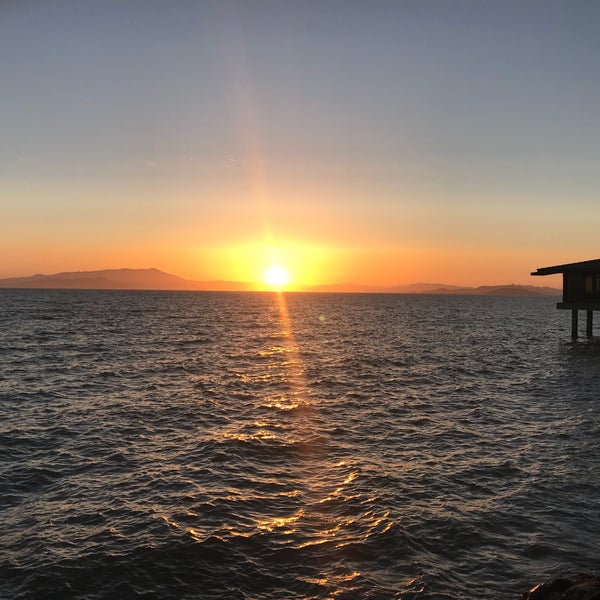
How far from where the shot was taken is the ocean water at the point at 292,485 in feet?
32.7

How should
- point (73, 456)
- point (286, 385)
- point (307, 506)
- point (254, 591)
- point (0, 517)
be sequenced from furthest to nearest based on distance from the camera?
point (286, 385) < point (73, 456) < point (307, 506) < point (0, 517) < point (254, 591)

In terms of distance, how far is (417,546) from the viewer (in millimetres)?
10992

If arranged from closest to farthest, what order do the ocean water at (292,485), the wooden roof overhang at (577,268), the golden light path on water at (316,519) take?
1. the golden light path on water at (316,519)
2. the ocean water at (292,485)
3. the wooden roof overhang at (577,268)

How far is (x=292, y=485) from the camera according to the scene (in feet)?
47.1

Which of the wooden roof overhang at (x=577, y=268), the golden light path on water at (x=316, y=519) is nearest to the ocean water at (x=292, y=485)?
the golden light path on water at (x=316, y=519)

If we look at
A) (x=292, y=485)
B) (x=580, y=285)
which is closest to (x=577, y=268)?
(x=580, y=285)

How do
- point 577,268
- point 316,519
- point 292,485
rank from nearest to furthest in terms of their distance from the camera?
point 316,519 → point 292,485 → point 577,268

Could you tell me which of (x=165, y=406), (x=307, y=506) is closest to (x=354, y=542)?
(x=307, y=506)

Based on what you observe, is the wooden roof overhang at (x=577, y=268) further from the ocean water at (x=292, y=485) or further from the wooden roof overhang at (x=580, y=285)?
the ocean water at (x=292, y=485)

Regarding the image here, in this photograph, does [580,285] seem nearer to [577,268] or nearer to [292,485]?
[577,268]

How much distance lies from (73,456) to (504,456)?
1358 centimetres

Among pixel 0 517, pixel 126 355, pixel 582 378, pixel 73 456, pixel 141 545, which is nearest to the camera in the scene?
pixel 141 545

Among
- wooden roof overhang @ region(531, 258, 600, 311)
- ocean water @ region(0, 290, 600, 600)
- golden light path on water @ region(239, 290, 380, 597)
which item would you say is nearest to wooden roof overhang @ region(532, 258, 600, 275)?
wooden roof overhang @ region(531, 258, 600, 311)

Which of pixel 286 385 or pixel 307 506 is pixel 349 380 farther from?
pixel 307 506
